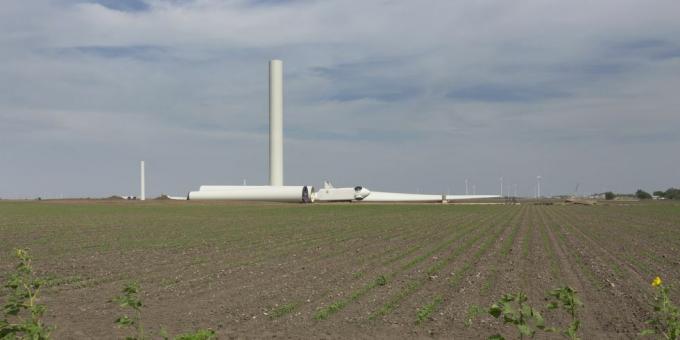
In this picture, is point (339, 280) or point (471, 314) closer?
point (471, 314)

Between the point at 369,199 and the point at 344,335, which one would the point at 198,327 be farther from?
the point at 369,199

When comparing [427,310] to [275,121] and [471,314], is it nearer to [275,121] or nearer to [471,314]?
[471,314]

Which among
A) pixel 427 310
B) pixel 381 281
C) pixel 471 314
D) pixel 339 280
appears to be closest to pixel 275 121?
pixel 339 280

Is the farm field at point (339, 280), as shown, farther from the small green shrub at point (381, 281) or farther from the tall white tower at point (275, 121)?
the tall white tower at point (275, 121)

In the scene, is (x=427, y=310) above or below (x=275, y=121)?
below

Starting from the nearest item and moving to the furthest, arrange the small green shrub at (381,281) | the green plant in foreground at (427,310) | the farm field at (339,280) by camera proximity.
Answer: the farm field at (339,280), the green plant in foreground at (427,310), the small green shrub at (381,281)

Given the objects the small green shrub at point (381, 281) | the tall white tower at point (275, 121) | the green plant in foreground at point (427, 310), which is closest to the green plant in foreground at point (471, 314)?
the green plant in foreground at point (427, 310)

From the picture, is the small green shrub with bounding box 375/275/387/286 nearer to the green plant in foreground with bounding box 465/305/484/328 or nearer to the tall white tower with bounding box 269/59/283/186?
the green plant in foreground with bounding box 465/305/484/328

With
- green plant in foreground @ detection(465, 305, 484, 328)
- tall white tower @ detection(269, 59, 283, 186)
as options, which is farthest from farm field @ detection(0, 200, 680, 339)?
tall white tower @ detection(269, 59, 283, 186)

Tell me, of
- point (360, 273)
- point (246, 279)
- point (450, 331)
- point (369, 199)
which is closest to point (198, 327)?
point (450, 331)

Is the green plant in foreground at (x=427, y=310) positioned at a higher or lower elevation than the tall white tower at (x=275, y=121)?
lower

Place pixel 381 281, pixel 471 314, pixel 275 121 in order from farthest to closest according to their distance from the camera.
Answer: pixel 275 121, pixel 381 281, pixel 471 314

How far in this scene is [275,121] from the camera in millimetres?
113750

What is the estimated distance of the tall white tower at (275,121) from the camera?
11250 centimetres
